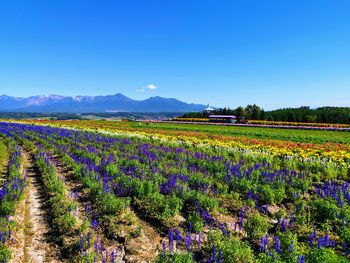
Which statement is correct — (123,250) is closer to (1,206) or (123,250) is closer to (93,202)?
(93,202)

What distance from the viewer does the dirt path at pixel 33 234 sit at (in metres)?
6.55

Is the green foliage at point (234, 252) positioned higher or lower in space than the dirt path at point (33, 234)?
higher

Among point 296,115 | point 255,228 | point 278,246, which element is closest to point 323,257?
point 278,246

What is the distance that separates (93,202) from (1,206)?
102 inches

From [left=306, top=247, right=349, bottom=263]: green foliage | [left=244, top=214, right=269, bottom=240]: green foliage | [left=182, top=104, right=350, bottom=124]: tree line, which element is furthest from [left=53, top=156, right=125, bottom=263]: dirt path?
[left=182, top=104, right=350, bottom=124]: tree line

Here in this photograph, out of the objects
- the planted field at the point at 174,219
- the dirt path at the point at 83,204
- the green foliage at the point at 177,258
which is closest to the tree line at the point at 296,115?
the planted field at the point at 174,219

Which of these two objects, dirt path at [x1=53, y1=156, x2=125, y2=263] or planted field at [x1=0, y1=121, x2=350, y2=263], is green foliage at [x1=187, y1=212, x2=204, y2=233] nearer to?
planted field at [x1=0, y1=121, x2=350, y2=263]

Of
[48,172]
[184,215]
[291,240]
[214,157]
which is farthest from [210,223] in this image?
[214,157]

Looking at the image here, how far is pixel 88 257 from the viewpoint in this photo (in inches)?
230

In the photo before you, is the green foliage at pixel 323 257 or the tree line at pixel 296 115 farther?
the tree line at pixel 296 115

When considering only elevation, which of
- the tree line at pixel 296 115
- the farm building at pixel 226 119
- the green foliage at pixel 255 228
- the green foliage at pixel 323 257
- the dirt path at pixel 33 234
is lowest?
the dirt path at pixel 33 234

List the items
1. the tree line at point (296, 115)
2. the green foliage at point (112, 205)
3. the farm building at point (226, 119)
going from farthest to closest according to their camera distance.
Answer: the farm building at point (226, 119)
the tree line at point (296, 115)
the green foliage at point (112, 205)

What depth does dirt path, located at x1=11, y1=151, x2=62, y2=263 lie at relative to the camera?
6.55 m

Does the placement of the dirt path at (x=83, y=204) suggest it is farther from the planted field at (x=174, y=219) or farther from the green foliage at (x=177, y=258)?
the green foliage at (x=177, y=258)
